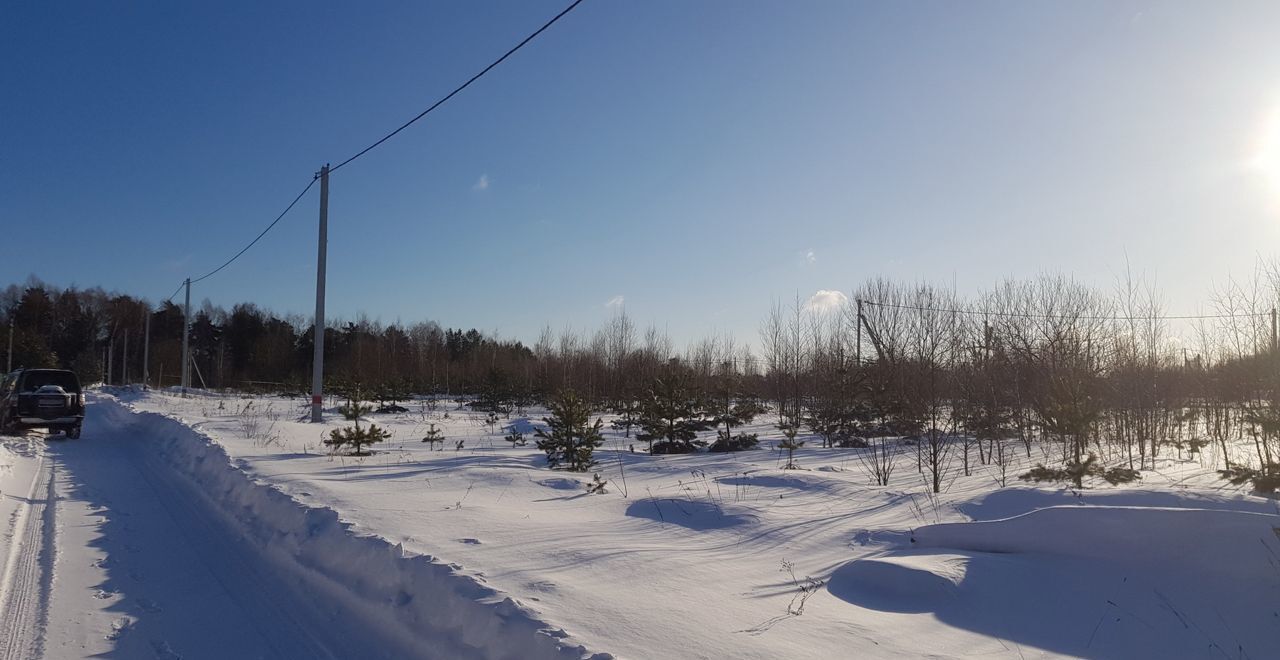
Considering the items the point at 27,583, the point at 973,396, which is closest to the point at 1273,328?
the point at 973,396

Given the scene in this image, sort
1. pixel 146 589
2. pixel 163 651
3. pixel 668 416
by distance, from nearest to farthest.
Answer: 1. pixel 163 651
2. pixel 146 589
3. pixel 668 416

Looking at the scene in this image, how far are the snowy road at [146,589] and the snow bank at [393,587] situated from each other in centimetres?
13

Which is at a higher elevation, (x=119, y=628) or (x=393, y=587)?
(x=393, y=587)

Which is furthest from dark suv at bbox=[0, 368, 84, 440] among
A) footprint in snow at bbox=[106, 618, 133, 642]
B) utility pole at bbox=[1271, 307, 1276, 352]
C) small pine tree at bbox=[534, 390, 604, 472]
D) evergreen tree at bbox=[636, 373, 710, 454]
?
utility pole at bbox=[1271, 307, 1276, 352]

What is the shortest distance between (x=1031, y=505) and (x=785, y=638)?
5.05 m

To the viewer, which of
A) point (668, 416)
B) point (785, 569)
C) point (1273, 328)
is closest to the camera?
point (785, 569)

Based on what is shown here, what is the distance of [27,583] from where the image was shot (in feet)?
17.6

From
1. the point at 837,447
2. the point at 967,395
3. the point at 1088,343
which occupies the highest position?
the point at 1088,343

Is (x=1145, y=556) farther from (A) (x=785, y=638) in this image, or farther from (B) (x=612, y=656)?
(B) (x=612, y=656)

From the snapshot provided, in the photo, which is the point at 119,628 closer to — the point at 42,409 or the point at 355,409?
the point at 355,409

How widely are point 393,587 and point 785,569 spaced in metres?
2.86

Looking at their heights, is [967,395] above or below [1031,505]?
above

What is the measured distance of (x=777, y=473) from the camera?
→ 1079 centimetres

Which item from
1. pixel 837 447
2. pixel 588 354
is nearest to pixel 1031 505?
pixel 837 447
